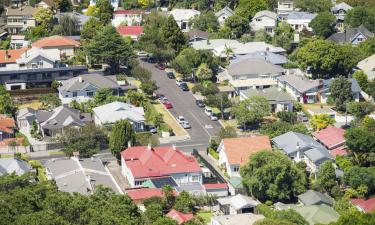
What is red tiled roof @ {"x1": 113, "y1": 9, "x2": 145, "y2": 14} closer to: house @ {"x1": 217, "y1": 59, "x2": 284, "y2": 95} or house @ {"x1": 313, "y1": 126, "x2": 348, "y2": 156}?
house @ {"x1": 217, "y1": 59, "x2": 284, "y2": 95}

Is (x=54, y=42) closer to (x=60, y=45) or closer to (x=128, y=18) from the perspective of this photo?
(x=60, y=45)

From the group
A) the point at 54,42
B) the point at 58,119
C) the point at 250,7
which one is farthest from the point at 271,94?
the point at 250,7

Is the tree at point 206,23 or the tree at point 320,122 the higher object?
the tree at point 206,23

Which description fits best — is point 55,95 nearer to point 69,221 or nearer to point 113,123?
point 113,123

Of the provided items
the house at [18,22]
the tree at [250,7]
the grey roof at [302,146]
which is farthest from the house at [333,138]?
the house at [18,22]

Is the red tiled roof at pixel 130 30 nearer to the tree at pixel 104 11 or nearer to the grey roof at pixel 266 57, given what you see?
the tree at pixel 104 11

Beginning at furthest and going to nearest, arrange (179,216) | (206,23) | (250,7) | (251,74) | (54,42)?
1. (250,7)
2. (206,23)
3. (54,42)
4. (251,74)
5. (179,216)
